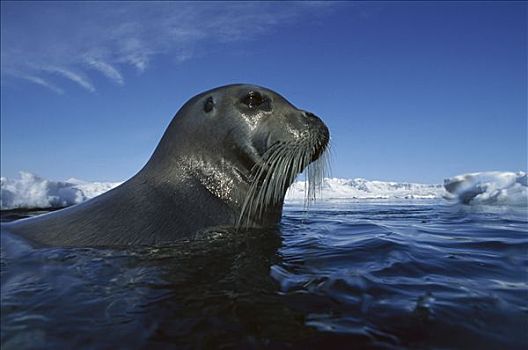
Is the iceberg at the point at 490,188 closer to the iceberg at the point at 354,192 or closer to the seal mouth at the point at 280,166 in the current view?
the iceberg at the point at 354,192

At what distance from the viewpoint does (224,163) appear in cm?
389

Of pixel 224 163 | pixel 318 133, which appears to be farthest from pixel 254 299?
pixel 318 133

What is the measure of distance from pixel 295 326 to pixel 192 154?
2550 mm

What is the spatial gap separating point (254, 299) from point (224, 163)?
2174 mm

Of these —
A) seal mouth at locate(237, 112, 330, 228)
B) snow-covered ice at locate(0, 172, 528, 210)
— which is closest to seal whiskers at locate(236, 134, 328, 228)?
seal mouth at locate(237, 112, 330, 228)

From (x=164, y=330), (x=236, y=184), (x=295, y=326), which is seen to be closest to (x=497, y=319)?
(x=295, y=326)

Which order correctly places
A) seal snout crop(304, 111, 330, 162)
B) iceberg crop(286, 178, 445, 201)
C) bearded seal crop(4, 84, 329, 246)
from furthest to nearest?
iceberg crop(286, 178, 445, 201) → seal snout crop(304, 111, 330, 162) → bearded seal crop(4, 84, 329, 246)

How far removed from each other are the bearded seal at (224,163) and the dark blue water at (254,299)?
0.51m

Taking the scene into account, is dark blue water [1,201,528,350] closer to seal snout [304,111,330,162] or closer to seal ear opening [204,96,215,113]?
seal snout [304,111,330,162]

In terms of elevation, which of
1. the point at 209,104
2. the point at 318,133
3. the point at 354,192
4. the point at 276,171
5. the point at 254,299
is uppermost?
the point at 354,192

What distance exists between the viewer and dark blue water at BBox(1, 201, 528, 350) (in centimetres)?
148

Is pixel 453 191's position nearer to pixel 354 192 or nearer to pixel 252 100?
pixel 252 100

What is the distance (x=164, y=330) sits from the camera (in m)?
1.53

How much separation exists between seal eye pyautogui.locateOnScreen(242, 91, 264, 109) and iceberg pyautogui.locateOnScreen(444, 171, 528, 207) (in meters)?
11.8
